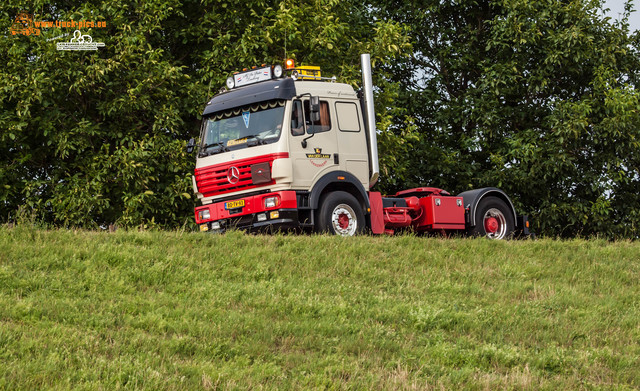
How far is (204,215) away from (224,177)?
902 mm

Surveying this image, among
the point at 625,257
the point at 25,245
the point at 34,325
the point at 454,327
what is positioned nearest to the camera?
the point at 34,325

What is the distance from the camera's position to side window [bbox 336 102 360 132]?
16281 millimetres

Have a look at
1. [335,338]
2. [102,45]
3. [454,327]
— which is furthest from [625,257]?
[102,45]

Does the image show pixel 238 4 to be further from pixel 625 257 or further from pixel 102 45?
pixel 625 257

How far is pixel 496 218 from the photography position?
19562 mm

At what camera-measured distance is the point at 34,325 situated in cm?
858

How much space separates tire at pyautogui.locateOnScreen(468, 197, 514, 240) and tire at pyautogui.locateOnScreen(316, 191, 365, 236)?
4.19 m

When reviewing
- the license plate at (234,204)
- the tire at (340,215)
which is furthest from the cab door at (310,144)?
the license plate at (234,204)

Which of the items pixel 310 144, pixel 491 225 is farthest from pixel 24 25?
pixel 491 225

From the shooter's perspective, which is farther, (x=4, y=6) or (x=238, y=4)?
(x=238, y=4)

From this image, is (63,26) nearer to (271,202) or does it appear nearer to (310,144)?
(310,144)

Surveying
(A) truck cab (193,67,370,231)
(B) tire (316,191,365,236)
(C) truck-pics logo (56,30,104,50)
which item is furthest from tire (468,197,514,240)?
(C) truck-pics logo (56,30,104,50)

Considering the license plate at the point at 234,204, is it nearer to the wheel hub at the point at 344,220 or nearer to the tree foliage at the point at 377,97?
the wheel hub at the point at 344,220

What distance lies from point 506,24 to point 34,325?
19.8 m
